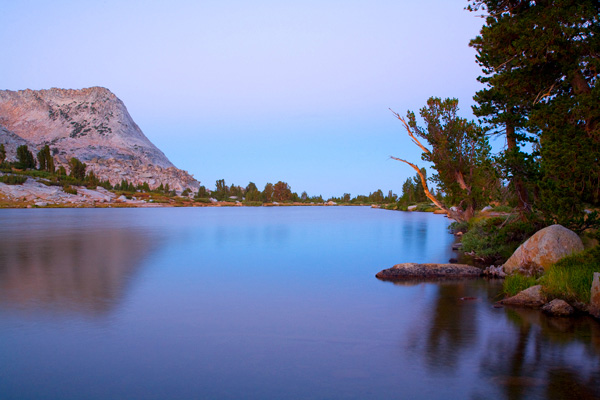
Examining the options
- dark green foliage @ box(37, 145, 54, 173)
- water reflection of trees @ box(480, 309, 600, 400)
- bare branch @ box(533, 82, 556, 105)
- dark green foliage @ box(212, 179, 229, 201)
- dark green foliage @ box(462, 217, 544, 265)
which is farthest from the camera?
dark green foliage @ box(212, 179, 229, 201)

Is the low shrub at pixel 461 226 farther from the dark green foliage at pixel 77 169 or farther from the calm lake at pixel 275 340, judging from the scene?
the dark green foliage at pixel 77 169

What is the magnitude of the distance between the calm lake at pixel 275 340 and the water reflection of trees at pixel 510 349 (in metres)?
Answer: 0.04

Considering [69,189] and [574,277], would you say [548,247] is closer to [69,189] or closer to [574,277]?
[574,277]

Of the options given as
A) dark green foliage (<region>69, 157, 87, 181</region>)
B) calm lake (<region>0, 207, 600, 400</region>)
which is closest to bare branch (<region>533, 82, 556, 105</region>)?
calm lake (<region>0, 207, 600, 400</region>)

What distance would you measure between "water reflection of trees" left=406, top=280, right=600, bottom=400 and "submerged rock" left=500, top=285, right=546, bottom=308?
0.44 metres

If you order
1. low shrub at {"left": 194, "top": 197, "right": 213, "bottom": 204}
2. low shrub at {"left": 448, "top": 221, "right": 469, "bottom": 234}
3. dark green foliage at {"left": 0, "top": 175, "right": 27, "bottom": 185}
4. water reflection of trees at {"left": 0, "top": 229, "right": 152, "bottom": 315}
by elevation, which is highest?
dark green foliage at {"left": 0, "top": 175, "right": 27, "bottom": 185}

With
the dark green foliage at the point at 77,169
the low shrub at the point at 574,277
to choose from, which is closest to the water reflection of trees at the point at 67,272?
the low shrub at the point at 574,277

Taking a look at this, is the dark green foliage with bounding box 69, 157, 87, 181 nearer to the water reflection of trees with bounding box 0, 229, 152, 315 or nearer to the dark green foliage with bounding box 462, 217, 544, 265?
the water reflection of trees with bounding box 0, 229, 152, 315

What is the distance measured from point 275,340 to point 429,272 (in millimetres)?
8668

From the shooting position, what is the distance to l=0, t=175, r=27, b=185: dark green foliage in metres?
91.2

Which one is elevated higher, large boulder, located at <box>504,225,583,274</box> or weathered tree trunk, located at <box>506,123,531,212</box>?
weathered tree trunk, located at <box>506,123,531,212</box>

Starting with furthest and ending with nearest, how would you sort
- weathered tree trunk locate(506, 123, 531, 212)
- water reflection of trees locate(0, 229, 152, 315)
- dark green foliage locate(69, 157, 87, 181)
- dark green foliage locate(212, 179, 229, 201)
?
dark green foliage locate(212, 179, 229, 201)
dark green foliage locate(69, 157, 87, 181)
weathered tree trunk locate(506, 123, 531, 212)
water reflection of trees locate(0, 229, 152, 315)

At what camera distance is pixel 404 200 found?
111 meters

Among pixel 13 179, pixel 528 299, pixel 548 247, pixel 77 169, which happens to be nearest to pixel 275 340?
pixel 528 299
